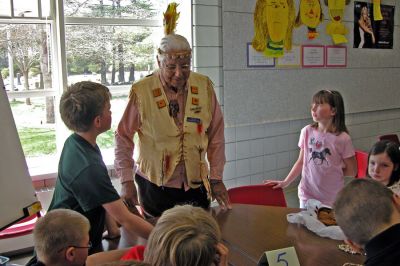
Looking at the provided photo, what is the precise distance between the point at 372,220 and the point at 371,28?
12.2 feet

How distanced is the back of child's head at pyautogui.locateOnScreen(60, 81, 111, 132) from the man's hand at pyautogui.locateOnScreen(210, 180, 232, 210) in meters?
0.81

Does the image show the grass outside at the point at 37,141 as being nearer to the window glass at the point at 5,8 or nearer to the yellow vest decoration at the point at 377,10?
the window glass at the point at 5,8

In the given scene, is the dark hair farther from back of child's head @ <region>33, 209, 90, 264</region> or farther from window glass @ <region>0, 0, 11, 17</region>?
window glass @ <region>0, 0, 11, 17</region>

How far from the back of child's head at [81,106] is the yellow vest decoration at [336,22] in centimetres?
300

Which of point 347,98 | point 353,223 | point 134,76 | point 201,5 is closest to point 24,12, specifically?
point 134,76

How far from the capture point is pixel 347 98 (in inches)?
170

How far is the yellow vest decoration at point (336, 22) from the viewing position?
4.03 metres

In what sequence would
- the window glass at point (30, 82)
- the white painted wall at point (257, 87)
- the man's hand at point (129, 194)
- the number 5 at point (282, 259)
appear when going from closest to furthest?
the number 5 at point (282, 259) < the man's hand at point (129, 194) < the window glass at point (30, 82) < the white painted wall at point (257, 87)

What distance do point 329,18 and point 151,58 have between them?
179 cm

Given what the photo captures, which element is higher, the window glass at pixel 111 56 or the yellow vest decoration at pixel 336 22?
the yellow vest decoration at pixel 336 22

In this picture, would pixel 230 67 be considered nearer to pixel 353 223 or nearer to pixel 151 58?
pixel 151 58

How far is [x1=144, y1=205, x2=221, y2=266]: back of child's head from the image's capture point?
0.97 m

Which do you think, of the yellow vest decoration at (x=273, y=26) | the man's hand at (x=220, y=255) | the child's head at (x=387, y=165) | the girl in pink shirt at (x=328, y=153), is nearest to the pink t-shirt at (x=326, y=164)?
the girl in pink shirt at (x=328, y=153)

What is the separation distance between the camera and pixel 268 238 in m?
1.77
